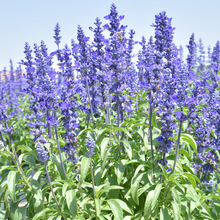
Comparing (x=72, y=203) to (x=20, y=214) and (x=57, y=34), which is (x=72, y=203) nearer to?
(x=20, y=214)

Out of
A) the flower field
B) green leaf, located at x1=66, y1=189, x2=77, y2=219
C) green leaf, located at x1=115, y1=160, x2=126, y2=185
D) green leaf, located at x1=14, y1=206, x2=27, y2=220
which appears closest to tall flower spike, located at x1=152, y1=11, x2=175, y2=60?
the flower field

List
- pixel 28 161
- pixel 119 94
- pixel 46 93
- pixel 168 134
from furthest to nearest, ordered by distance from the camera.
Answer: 1. pixel 28 161
2. pixel 119 94
3. pixel 168 134
4. pixel 46 93

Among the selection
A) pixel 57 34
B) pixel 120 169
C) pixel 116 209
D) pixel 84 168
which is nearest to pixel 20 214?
pixel 84 168

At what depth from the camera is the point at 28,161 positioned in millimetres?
4535

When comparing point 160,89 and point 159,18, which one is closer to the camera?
point 160,89

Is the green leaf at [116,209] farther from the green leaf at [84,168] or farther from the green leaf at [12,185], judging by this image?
the green leaf at [12,185]

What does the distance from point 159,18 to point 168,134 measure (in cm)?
236

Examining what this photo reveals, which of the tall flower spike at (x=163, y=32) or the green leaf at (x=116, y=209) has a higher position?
the tall flower spike at (x=163, y=32)

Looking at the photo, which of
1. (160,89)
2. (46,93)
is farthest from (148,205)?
(46,93)

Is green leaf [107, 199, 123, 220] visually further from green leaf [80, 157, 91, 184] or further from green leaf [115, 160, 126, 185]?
green leaf [80, 157, 91, 184]

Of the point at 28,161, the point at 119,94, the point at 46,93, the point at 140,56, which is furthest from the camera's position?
the point at 140,56

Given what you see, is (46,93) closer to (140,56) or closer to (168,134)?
(168,134)

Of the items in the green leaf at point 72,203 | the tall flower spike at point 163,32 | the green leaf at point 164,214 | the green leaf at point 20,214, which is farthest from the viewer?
the tall flower spike at point 163,32

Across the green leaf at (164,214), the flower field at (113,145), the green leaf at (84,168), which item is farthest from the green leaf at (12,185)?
the green leaf at (164,214)
